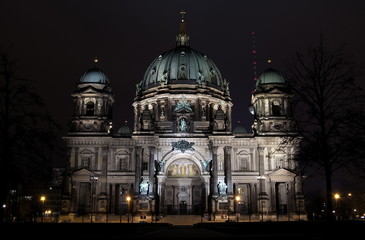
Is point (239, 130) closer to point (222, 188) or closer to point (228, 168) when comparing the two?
point (228, 168)

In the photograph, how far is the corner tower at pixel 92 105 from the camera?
70.5m

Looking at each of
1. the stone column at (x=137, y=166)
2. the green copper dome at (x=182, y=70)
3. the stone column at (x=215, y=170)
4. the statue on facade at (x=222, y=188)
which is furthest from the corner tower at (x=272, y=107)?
the stone column at (x=137, y=166)

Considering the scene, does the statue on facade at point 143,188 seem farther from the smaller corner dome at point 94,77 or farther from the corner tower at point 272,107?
the corner tower at point 272,107

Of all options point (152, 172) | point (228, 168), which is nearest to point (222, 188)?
point (228, 168)

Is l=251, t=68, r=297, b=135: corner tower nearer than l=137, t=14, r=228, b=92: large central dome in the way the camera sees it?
Yes

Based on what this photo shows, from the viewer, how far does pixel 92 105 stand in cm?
7238

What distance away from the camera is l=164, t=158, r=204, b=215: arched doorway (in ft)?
234

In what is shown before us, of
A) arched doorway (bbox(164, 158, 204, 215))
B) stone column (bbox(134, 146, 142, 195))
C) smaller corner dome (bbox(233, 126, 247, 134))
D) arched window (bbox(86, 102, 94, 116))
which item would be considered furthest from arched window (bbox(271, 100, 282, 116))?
arched window (bbox(86, 102, 94, 116))

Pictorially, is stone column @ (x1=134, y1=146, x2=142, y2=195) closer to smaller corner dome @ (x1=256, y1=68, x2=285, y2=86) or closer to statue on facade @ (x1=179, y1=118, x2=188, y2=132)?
statue on facade @ (x1=179, y1=118, x2=188, y2=132)

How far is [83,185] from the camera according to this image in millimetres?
68562

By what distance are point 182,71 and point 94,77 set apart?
1641 cm

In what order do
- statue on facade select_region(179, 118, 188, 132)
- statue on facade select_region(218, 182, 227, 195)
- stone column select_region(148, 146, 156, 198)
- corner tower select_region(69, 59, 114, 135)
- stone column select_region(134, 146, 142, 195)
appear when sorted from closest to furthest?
statue on facade select_region(218, 182, 227, 195) → stone column select_region(148, 146, 156, 198) → stone column select_region(134, 146, 142, 195) → statue on facade select_region(179, 118, 188, 132) → corner tower select_region(69, 59, 114, 135)

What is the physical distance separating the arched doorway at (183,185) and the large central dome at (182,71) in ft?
50.1

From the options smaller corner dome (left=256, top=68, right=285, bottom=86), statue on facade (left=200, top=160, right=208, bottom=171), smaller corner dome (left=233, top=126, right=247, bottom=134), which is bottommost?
statue on facade (left=200, top=160, right=208, bottom=171)
